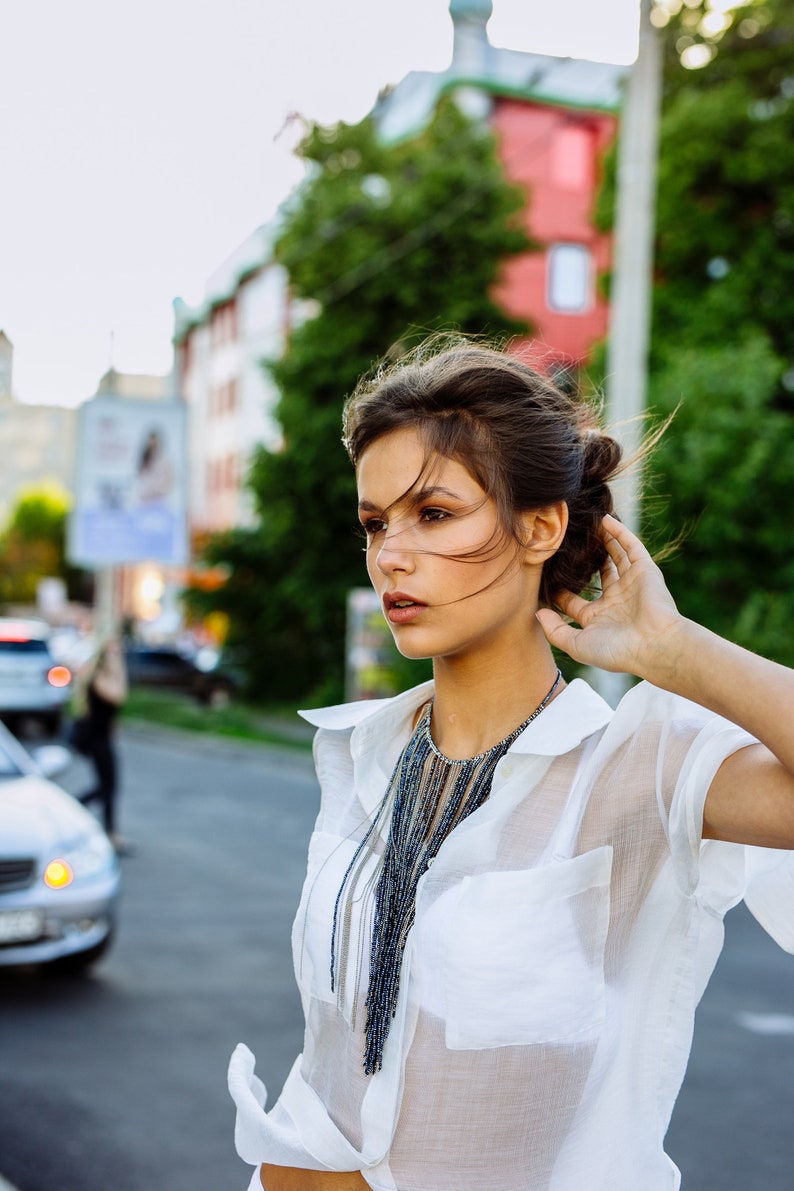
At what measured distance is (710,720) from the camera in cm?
153

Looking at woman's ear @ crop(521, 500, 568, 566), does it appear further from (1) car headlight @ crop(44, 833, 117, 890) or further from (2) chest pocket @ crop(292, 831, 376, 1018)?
(1) car headlight @ crop(44, 833, 117, 890)

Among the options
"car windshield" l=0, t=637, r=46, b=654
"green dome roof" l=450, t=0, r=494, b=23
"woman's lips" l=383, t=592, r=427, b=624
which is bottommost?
"car windshield" l=0, t=637, r=46, b=654

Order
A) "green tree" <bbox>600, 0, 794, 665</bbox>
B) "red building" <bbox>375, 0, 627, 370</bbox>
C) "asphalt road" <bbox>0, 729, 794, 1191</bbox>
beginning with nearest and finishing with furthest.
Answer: "asphalt road" <bbox>0, 729, 794, 1191</bbox>
"green tree" <bbox>600, 0, 794, 665</bbox>
"red building" <bbox>375, 0, 627, 370</bbox>

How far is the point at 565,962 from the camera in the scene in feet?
4.99

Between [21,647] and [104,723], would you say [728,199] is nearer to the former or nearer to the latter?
[21,647]

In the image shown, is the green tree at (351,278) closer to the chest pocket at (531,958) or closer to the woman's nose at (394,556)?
the woman's nose at (394,556)

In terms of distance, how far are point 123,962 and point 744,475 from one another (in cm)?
1181

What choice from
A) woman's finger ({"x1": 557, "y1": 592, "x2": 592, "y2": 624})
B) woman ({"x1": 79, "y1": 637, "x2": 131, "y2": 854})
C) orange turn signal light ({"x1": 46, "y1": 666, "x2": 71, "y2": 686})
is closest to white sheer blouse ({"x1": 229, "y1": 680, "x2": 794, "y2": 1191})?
woman's finger ({"x1": 557, "y1": 592, "x2": 592, "y2": 624})

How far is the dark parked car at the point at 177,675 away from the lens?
3027 cm

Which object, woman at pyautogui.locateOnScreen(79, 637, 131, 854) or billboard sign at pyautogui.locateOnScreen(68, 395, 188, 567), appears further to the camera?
billboard sign at pyautogui.locateOnScreen(68, 395, 188, 567)

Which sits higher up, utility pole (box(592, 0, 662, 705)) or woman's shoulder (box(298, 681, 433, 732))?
utility pole (box(592, 0, 662, 705))

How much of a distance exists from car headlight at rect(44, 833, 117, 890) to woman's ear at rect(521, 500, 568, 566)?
5047 millimetres

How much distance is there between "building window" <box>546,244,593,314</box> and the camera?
108 feet

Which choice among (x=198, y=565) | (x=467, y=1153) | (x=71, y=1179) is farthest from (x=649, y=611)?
(x=198, y=565)
